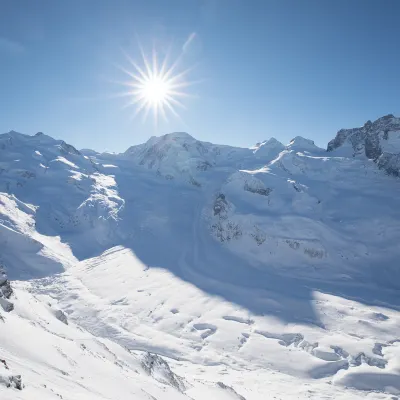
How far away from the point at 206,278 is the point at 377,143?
92533 millimetres

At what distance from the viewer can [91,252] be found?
3809 inches

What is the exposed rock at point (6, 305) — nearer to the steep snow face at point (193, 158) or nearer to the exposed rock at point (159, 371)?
the exposed rock at point (159, 371)

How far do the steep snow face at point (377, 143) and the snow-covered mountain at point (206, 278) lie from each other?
654 millimetres

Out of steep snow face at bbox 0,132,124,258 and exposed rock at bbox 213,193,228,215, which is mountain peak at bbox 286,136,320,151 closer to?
exposed rock at bbox 213,193,228,215

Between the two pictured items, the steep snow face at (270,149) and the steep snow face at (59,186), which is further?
→ the steep snow face at (270,149)

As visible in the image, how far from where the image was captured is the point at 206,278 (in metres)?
77.9

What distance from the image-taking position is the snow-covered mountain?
24922mm

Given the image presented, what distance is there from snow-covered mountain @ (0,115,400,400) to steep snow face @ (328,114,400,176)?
2.15ft

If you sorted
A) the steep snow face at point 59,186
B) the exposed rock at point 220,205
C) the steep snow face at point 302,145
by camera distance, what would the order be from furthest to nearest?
the steep snow face at point 302,145 < the steep snow face at point 59,186 < the exposed rock at point 220,205

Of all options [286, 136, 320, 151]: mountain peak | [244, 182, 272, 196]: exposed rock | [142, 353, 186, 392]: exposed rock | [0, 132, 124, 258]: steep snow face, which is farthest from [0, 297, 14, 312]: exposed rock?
[286, 136, 320, 151]: mountain peak

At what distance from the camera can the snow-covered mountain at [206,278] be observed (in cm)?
2492

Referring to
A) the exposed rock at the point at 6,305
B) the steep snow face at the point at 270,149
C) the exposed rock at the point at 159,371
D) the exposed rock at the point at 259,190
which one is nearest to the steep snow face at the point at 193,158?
the steep snow face at the point at 270,149

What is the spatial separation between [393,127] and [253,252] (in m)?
82.8

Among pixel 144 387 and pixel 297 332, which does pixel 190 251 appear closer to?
pixel 297 332
